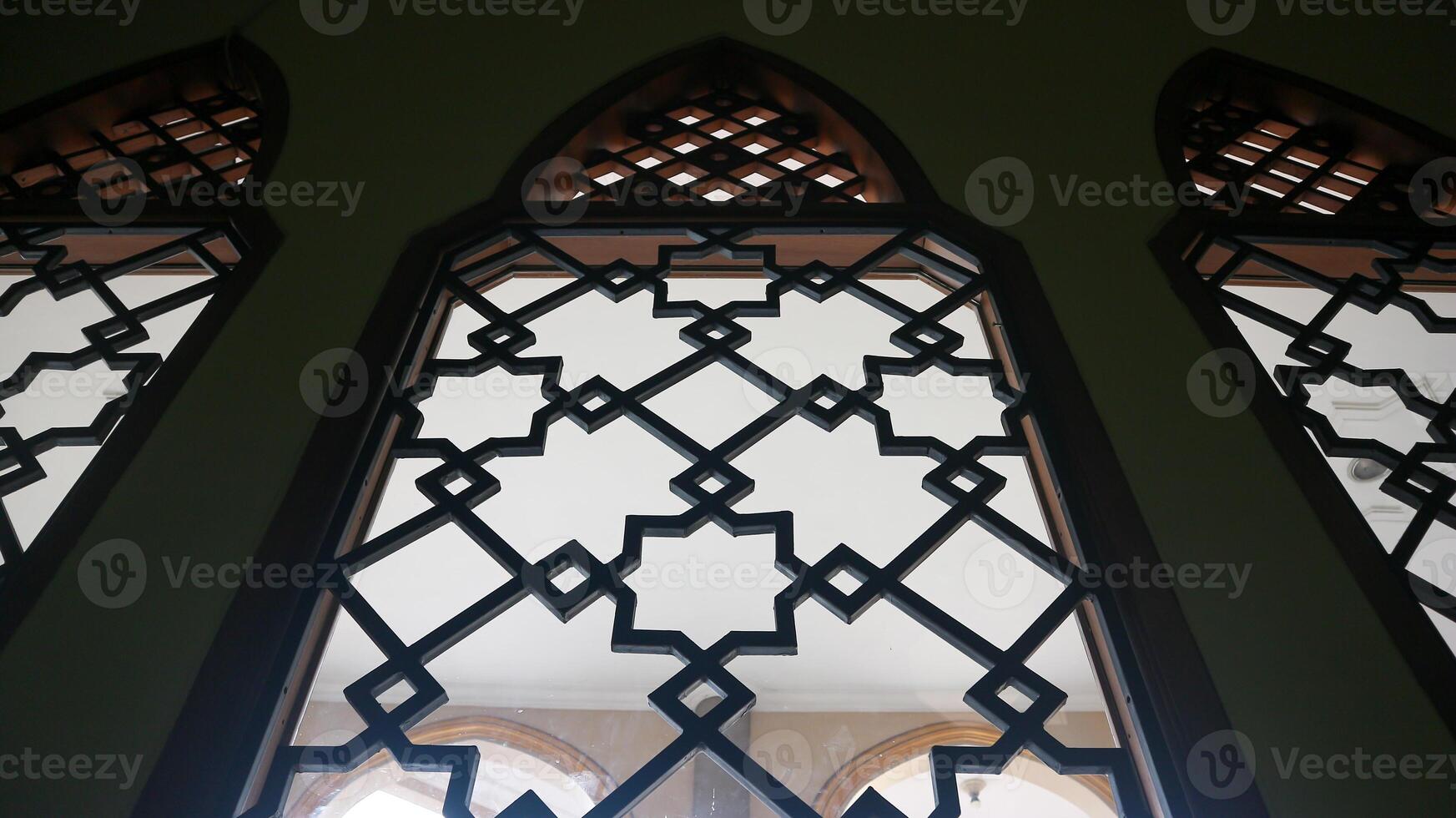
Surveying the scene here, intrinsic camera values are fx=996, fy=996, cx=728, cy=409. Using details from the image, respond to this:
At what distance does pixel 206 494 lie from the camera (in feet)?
4.24

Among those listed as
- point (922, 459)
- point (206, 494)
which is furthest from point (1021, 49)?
point (206, 494)

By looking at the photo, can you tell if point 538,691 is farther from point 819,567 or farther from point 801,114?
point 801,114

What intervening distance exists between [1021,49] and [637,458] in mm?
1192
